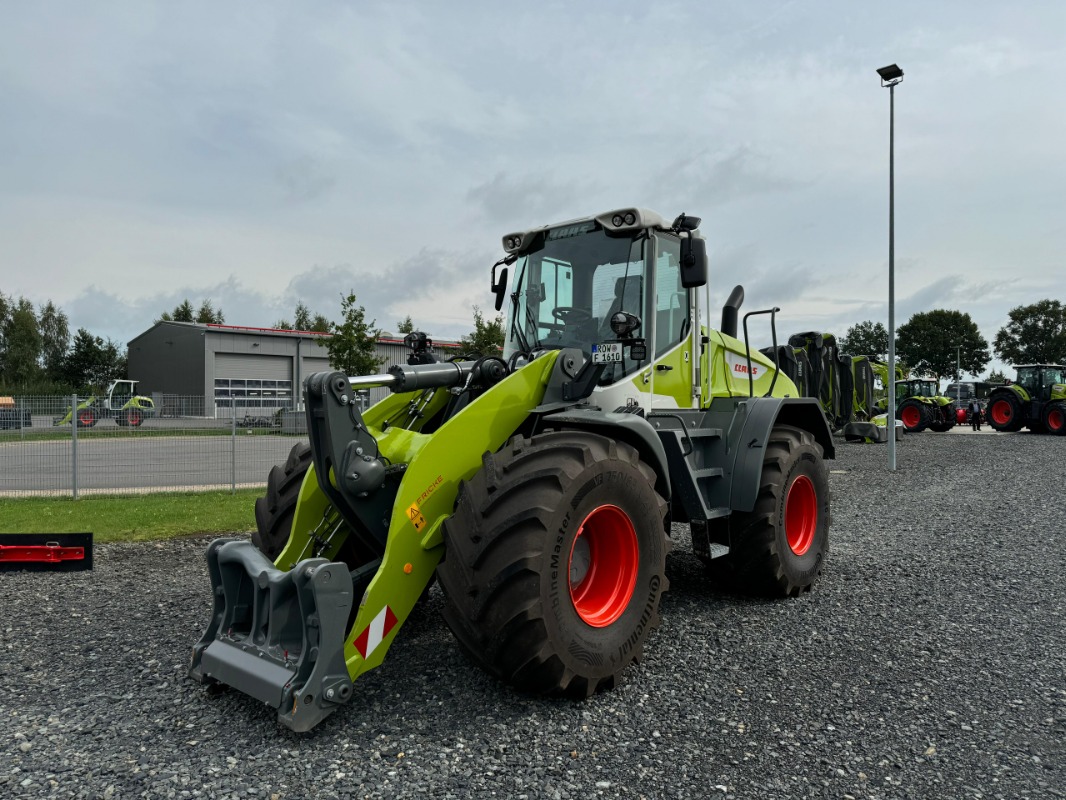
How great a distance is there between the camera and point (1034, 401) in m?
27.9

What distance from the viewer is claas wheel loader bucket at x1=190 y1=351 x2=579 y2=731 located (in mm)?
3410

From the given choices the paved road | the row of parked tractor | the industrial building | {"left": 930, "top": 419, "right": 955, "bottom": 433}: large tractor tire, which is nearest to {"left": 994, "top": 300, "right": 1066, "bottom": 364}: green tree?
the row of parked tractor

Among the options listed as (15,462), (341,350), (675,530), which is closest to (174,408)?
(15,462)

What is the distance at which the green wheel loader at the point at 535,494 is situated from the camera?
11.6ft

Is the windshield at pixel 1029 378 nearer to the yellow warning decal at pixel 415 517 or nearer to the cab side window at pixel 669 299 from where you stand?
the cab side window at pixel 669 299

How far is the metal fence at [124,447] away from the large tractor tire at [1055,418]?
26.6 metres

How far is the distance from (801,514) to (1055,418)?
2647 cm

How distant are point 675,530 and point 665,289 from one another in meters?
3.98

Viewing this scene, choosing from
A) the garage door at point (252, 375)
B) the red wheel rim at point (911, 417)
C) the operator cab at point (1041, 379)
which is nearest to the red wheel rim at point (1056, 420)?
A: the operator cab at point (1041, 379)

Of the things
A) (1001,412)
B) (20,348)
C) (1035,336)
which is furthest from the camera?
(1035,336)

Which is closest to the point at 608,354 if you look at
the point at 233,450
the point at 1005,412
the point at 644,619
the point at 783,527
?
the point at 644,619

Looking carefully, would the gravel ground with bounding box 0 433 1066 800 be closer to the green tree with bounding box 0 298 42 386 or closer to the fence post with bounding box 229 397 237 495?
the fence post with bounding box 229 397 237 495

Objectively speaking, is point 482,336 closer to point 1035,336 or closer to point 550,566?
point 550,566

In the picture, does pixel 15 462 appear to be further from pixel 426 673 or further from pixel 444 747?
pixel 444 747
